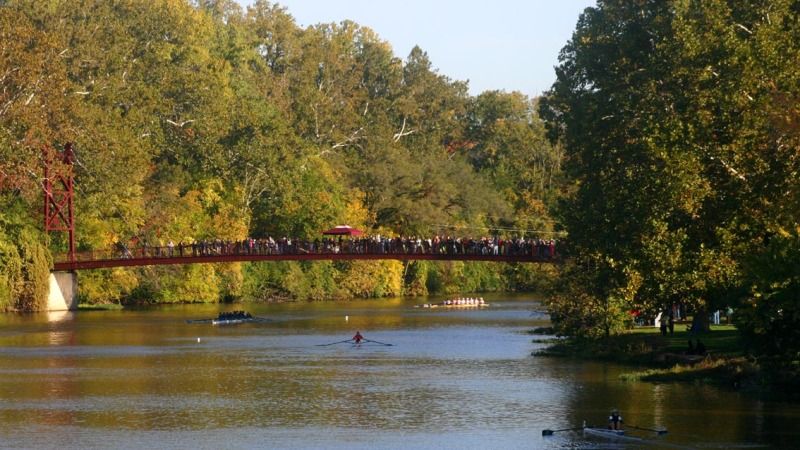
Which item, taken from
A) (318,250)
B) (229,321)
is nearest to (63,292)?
(229,321)

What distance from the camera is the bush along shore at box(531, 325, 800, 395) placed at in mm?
60531

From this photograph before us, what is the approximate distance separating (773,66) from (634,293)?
453 inches

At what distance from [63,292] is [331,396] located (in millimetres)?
62521

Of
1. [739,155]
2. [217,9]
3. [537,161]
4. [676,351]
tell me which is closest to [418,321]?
[676,351]

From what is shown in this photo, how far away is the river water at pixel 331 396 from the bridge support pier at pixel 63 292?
20.0 metres

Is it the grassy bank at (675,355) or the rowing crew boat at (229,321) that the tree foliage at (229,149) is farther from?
the grassy bank at (675,355)

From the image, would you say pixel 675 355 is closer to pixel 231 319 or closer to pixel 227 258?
pixel 231 319

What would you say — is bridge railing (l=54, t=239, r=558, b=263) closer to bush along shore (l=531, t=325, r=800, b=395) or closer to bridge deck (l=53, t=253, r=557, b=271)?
bridge deck (l=53, t=253, r=557, b=271)

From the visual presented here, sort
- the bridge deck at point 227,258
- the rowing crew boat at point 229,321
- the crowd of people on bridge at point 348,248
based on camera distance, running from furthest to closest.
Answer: the crowd of people on bridge at point 348,248
the bridge deck at point 227,258
the rowing crew boat at point 229,321

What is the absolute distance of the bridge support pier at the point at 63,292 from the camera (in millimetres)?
119562

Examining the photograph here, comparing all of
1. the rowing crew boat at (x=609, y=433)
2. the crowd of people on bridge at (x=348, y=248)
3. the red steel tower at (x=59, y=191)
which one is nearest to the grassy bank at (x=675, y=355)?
→ the rowing crew boat at (x=609, y=433)

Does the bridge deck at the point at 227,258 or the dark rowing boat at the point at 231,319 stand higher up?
the bridge deck at the point at 227,258

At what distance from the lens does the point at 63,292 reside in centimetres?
12144

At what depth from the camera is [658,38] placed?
271 feet
